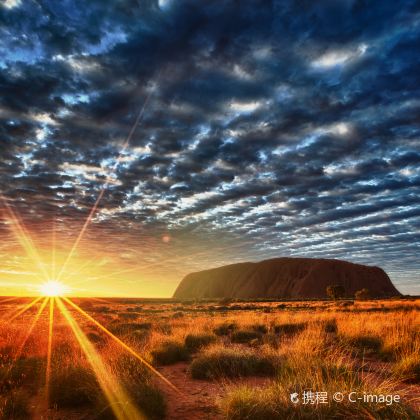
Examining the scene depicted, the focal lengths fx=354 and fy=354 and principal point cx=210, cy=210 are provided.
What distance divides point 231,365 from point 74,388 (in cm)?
380

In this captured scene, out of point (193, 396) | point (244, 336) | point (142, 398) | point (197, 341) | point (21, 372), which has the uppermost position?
point (21, 372)

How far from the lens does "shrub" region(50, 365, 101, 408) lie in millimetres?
7017

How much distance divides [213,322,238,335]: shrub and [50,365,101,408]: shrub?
1054 cm

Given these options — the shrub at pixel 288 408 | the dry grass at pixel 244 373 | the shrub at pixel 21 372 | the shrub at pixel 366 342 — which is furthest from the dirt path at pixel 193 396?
the shrub at pixel 366 342

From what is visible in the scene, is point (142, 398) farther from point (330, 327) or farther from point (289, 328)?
point (330, 327)

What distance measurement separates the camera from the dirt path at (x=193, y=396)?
6.27m

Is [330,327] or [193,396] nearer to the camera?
[193,396]

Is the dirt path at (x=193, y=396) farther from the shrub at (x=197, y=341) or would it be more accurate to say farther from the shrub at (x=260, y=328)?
the shrub at (x=260, y=328)

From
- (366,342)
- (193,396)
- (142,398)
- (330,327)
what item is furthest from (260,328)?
(142,398)

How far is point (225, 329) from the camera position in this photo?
18.0 meters

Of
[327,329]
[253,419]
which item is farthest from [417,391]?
[327,329]

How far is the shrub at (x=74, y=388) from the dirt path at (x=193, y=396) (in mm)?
1522

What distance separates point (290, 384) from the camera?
583 centimetres

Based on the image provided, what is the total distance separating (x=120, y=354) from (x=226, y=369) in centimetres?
279
